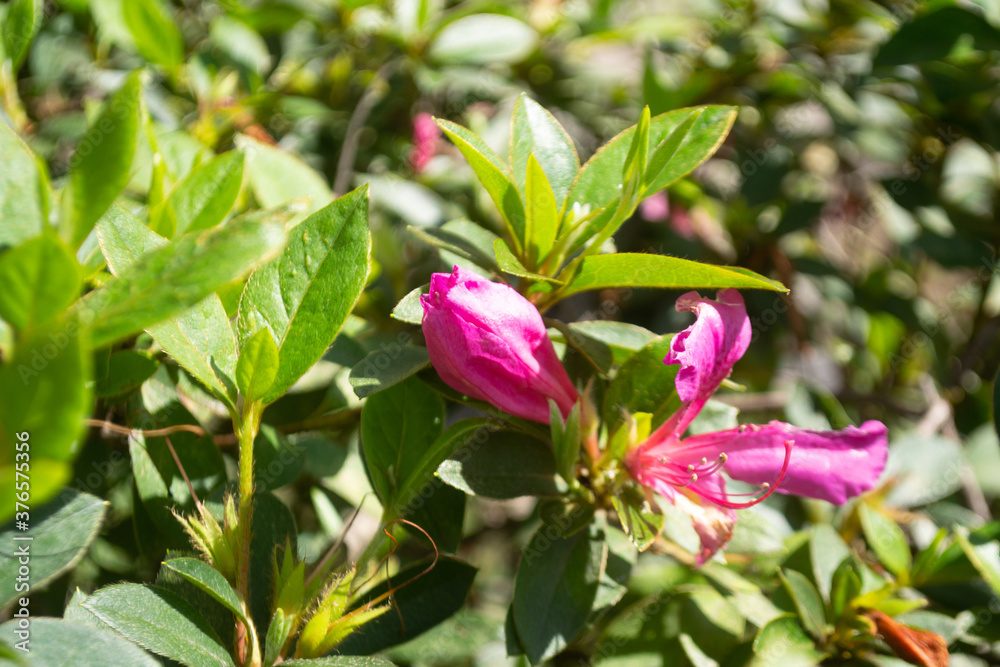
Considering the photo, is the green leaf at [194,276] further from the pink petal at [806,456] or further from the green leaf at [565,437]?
the pink petal at [806,456]

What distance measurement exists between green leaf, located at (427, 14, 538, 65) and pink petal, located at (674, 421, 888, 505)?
1066mm

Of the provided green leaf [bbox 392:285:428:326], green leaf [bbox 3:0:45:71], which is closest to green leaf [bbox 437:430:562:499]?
green leaf [bbox 392:285:428:326]

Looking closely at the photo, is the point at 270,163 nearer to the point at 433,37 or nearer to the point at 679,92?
the point at 433,37

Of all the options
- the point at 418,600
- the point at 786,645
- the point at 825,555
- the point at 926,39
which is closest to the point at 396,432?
the point at 418,600

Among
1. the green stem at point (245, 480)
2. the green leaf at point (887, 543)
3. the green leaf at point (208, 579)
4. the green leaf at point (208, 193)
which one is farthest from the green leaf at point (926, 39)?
the green leaf at point (208, 579)

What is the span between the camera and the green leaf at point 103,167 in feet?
1.84

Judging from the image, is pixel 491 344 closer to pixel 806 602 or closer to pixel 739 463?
pixel 739 463

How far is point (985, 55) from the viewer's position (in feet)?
5.15

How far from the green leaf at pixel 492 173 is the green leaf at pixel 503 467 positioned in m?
0.24

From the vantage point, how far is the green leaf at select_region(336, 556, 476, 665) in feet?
2.85

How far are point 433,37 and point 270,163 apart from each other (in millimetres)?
634

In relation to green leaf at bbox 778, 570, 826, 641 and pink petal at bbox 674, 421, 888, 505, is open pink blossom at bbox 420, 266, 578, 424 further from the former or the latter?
green leaf at bbox 778, 570, 826, 641

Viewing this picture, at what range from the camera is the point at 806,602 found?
987mm

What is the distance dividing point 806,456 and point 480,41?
118cm
